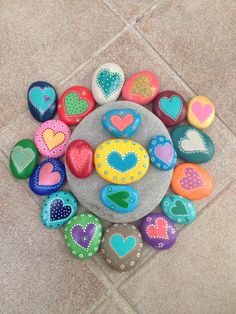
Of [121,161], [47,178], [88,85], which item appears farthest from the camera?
[88,85]

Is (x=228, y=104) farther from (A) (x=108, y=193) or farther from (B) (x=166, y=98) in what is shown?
(A) (x=108, y=193)

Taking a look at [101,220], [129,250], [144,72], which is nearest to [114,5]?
[144,72]

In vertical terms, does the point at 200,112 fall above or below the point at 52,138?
above

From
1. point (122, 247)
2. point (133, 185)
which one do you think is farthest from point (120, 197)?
point (122, 247)

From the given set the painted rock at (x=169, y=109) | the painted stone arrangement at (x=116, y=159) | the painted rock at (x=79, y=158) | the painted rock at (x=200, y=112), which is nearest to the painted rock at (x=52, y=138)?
the painted stone arrangement at (x=116, y=159)

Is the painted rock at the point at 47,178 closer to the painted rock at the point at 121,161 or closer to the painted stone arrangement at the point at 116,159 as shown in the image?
the painted stone arrangement at the point at 116,159

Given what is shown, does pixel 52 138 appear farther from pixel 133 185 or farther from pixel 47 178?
pixel 133 185
